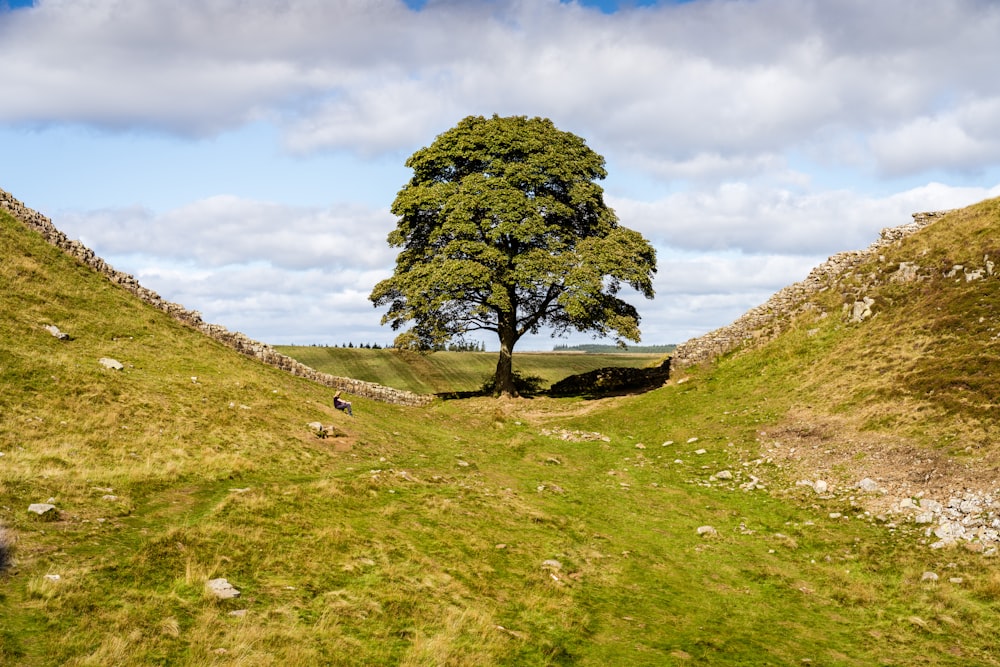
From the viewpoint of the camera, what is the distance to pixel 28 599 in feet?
31.4

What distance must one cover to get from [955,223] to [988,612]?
94.0ft

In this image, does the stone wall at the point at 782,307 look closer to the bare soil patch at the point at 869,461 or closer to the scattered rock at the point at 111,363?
the bare soil patch at the point at 869,461

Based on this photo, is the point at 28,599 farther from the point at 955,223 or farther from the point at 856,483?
the point at 955,223

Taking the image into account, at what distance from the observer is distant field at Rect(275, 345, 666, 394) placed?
2434 inches

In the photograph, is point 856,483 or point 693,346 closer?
point 856,483

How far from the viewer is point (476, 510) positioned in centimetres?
1780

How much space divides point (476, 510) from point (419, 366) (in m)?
51.9

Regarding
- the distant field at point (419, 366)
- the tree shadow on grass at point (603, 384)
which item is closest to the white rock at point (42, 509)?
the tree shadow on grass at point (603, 384)

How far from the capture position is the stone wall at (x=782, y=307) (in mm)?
37719

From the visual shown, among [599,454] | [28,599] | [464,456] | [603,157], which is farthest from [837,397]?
[28,599]

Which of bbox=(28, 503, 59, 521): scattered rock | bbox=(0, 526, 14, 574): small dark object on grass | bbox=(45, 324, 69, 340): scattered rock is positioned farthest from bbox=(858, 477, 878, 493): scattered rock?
bbox=(45, 324, 69, 340): scattered rock

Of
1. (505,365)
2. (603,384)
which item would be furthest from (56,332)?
(603,384)

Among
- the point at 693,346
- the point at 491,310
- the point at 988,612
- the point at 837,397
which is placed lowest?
the point at 988,612

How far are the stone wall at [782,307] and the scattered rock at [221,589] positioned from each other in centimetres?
3381
